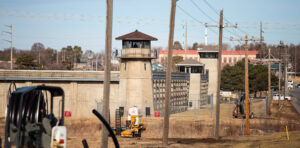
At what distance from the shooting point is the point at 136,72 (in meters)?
48.1

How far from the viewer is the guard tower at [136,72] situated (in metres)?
47.2

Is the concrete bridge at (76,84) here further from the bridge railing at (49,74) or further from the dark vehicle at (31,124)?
the dark vehicle at (31,124)

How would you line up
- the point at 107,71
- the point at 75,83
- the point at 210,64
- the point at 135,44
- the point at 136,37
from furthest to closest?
the point at 210,64
the point at 75,83
the point at 135,44
the point at 136,37
the point at 107,71

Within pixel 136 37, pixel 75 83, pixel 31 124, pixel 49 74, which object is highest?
pixel 136 37

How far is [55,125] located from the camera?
12977mm

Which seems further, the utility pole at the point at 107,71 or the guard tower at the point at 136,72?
the guard tower at the point at 136,72

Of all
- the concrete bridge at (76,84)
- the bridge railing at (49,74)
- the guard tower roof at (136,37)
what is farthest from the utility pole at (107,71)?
the bridge railing at (49,74)

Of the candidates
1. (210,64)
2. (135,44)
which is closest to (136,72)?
(135,44)

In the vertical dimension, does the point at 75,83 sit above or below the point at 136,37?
below

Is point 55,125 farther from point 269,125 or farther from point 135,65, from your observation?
point 135,65

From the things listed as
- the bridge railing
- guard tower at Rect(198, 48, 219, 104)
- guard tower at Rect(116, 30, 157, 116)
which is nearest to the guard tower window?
guard tower at Rect(116, 30, 157, 116)

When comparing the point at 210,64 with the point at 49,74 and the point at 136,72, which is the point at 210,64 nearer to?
the point at 136,72

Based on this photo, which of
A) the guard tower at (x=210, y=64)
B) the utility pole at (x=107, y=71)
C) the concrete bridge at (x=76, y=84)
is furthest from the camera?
the guard tower at (x=210, y=64)

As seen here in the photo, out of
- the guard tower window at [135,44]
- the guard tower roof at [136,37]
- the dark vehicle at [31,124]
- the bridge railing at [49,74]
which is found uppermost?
the guard tower roof at [136,37]
